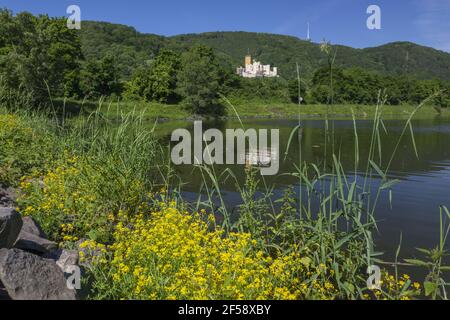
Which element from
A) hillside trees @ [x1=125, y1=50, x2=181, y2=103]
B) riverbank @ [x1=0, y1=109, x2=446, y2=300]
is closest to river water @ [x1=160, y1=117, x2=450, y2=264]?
riverbank @ [x1=0, y1=109, x2=446, y2=300]

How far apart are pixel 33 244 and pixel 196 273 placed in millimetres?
2268

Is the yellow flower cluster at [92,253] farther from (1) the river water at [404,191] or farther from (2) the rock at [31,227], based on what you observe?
(1) the river water at [404,191]

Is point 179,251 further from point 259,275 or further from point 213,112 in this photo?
point 213,112

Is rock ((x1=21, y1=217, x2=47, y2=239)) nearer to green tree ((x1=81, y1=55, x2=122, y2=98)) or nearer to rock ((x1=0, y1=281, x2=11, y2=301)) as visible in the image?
rock ((x1=0, y1=281, x2=11, y2=301))

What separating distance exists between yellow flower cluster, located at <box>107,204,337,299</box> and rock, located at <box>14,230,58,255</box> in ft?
2.84

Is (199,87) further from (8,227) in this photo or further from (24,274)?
(24,274)

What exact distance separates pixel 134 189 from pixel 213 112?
6619 centimetres

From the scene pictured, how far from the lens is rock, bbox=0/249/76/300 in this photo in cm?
377

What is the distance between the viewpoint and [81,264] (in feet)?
16.3

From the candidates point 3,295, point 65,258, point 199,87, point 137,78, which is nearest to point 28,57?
point 137,78

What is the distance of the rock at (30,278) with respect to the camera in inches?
149

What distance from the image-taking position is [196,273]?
4.34 metres

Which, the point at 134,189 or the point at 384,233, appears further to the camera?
the point at 384,233
